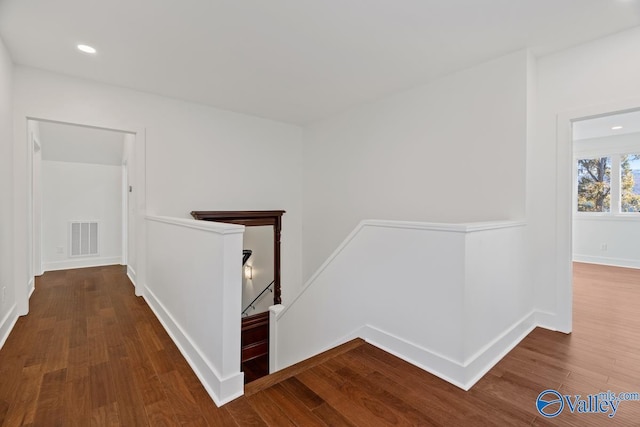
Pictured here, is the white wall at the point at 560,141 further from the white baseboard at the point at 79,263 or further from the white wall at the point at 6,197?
the white baseboard at the point at 79,263

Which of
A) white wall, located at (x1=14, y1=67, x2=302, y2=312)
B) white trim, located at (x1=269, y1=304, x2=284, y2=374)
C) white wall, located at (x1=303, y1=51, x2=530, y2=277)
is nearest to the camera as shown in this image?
white wall, located at (x1=303, y1=51, x2=530, y2=277)

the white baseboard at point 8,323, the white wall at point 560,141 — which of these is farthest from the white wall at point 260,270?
the white wall at point 560,141

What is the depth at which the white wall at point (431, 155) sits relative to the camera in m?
2.79

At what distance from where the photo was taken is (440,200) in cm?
332

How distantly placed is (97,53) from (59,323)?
259 cm

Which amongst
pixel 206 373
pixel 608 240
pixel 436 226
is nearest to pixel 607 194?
pixel 608 240

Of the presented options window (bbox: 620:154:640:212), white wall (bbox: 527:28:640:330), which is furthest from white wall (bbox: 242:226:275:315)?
window (bbox: 620:154:640:212)

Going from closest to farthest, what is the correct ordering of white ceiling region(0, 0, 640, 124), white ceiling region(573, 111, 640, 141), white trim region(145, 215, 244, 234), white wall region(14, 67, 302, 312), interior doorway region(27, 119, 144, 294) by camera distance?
white trim region(145, 215, 244, 234) < white ceiling region(0, 0, 640, 124) < white wall region(14, 67, 302, 312) < white ceiling region(573, 111, 640, 141) < interior doorway region(27, 119, 144, 294)

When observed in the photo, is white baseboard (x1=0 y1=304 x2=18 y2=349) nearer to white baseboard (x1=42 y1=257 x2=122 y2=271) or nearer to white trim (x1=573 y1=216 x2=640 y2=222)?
white baseboard (x1=42 y1=257 x2=122 y2=271)

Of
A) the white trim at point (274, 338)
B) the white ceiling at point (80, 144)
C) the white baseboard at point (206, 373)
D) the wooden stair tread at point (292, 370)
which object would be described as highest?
the white ceiling at point (80, 144)

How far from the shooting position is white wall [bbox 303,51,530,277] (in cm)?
279

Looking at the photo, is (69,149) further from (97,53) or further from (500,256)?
(500,256)

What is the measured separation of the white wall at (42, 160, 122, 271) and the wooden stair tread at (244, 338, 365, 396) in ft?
17.6

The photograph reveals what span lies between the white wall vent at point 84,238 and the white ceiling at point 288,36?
352 centimetres
